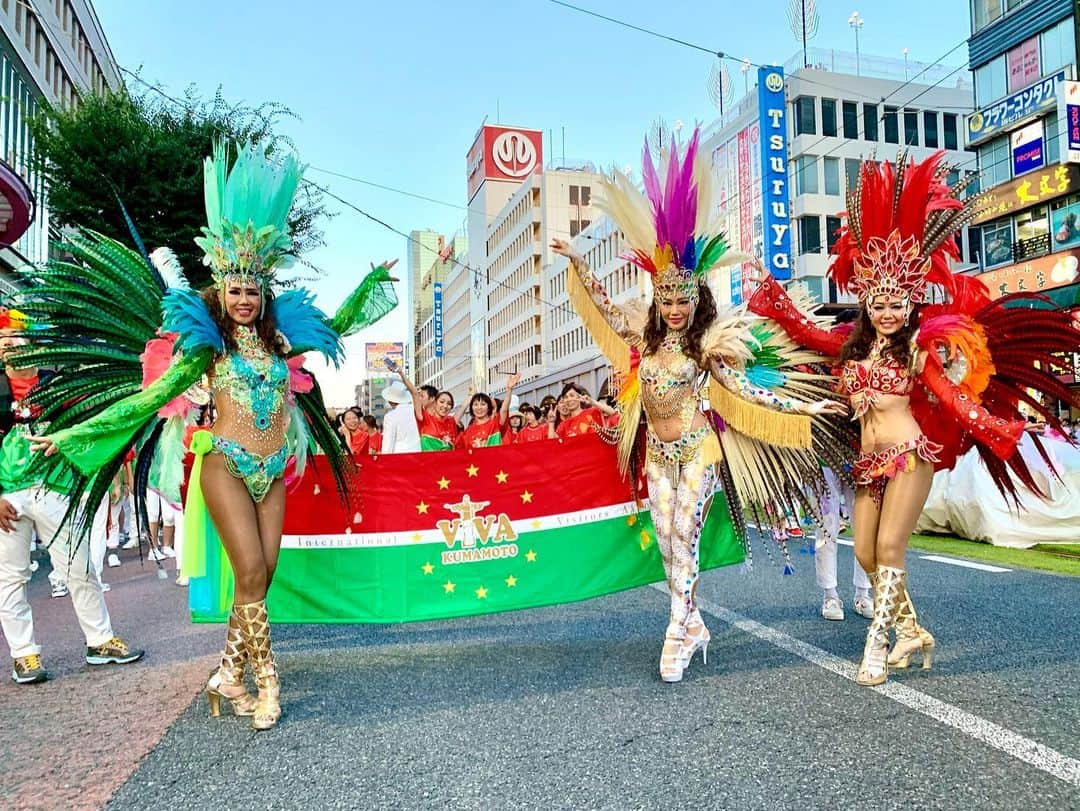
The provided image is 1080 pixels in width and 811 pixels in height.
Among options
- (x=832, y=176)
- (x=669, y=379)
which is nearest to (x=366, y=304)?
(x=669, y=379)

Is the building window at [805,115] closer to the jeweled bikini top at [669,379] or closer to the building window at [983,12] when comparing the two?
the building window at [983,12]

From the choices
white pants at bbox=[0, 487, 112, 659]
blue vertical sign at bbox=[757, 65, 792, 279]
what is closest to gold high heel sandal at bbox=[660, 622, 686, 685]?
white pants at bbox=[0, 487, 112, 659]

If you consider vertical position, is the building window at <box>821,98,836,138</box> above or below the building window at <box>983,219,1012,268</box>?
above

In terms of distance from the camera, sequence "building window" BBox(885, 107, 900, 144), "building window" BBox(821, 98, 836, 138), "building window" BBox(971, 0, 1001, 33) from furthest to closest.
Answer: "building window" BBox(885, 107, 900, 144) → "building window" BBox(821, 98, 836, 138) → "building window" BBox(971, 0, 1001, 33)

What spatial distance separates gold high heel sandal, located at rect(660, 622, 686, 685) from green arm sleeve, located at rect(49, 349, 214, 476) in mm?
2612

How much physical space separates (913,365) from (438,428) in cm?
614

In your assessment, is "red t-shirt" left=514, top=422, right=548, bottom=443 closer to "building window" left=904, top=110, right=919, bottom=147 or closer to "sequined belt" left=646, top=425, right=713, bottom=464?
"sequined belt" left=646, top=425, right=713, bottom=464

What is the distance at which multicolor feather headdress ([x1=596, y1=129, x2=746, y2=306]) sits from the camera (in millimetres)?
4402

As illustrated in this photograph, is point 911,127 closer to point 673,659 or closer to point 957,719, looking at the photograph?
point 673,659

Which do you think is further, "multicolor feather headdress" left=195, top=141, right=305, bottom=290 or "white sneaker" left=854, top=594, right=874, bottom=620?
"white sneaker" left=854, top=594, right=874, bottom=620

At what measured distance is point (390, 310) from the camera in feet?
14.7

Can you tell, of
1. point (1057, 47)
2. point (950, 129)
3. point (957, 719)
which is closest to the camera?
point (957, 719)

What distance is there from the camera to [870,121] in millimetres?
37312

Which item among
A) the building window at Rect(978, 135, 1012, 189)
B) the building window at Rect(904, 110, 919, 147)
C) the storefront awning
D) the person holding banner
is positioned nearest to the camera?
the storefront awning
